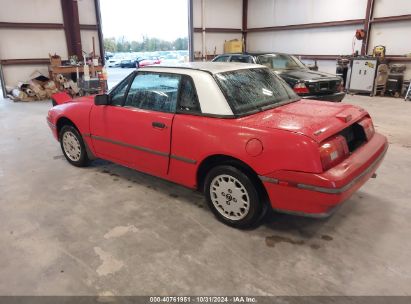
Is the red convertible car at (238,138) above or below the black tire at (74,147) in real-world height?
above

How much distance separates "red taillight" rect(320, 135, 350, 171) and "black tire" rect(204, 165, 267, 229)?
561mm

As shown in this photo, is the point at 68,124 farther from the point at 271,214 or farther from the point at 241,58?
the point at 241,58

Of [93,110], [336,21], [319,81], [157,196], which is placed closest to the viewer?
[157,196]

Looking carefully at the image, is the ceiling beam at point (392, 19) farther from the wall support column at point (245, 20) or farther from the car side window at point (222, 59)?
the car side window at point (222, 59)

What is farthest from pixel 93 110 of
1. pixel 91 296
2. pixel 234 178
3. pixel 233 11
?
pixel 233 11

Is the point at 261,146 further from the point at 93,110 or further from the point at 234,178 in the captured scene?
the point at 93,110

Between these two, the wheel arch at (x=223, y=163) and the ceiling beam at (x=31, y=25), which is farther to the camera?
the ceiling beam at (x=31, y=25)

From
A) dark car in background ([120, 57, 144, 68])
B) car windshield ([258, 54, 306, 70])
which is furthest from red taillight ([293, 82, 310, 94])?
Result: dark car in background ([120, 57, 144, 68])

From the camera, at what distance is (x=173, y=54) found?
17.7 metres

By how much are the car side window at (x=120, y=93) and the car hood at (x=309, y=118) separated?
4.75ft

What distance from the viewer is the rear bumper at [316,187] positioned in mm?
2117

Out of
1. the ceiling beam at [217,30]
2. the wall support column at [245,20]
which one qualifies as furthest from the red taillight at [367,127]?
the wall support column at [245,20]

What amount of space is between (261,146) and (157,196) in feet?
4.66

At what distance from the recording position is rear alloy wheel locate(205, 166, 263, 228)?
8.11 feet
